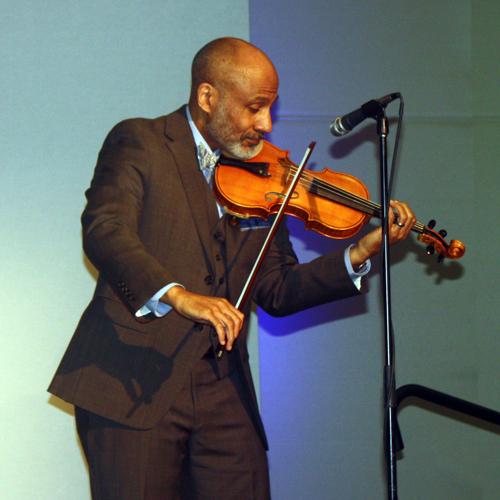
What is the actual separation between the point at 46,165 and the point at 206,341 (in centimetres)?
112

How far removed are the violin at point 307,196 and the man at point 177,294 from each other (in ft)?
0.20

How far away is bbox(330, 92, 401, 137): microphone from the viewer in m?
1.69

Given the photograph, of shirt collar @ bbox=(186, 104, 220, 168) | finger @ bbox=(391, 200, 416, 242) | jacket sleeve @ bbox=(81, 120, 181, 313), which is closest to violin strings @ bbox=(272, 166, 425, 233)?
finger @ bbox=(391, 200, 416, 242)

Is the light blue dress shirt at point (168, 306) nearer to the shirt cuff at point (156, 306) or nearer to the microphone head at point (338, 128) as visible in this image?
the shirt cuff at point (156, 306)

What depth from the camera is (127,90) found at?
2.49 metres

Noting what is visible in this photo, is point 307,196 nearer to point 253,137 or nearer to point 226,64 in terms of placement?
point 253,137

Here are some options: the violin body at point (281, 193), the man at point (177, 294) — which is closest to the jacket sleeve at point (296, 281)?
the man at point (177, 294)

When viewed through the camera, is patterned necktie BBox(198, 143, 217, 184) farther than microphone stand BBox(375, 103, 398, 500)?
Yes

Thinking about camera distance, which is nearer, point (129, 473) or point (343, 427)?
point (129, 473)

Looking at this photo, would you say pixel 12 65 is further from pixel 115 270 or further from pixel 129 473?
pixel 129 473

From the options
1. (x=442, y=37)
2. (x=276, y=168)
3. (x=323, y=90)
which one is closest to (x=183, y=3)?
(x=323, y=90)

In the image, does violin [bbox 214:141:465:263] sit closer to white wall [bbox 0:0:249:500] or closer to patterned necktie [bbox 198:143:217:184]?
patterned necktie [bbox 198:143:217:184]

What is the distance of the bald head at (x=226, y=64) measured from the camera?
188 centimetres

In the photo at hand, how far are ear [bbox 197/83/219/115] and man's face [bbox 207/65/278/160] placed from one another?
0.7 inches
